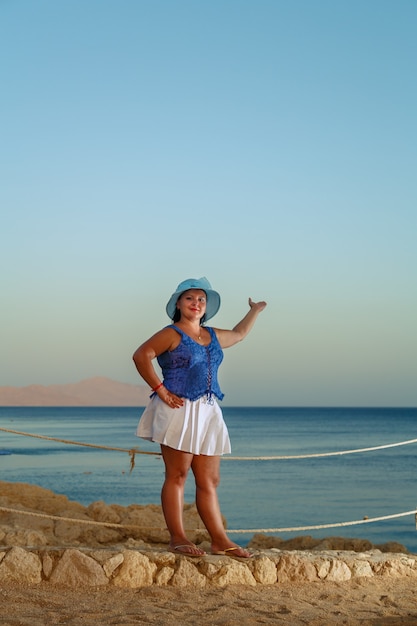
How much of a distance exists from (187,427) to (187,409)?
4.3 inches

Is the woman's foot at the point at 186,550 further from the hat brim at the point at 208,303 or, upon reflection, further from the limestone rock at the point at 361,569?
the hat brim at the point at 208,303

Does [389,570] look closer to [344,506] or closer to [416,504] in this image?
[344,506]

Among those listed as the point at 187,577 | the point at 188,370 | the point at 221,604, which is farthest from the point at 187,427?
the point at 221,604

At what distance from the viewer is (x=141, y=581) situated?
Result: 5016 mm

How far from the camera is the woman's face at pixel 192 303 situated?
5305 mm

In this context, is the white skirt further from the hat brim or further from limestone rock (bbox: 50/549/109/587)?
limestone rock (bbox: 50/549/109/587)

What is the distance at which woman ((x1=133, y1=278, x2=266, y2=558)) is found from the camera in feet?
16.8

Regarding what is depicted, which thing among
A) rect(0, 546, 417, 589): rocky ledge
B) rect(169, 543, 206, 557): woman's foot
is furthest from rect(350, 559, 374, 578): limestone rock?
rect(169, 543, 206, 557): woman's foot

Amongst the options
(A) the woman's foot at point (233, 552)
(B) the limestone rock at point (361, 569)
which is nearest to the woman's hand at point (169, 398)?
(A) the woman's foot at point (233, 552)

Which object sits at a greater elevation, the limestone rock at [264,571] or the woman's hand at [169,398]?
the woman's hand at [169,398]

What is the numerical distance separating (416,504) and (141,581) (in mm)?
16022

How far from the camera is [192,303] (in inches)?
209

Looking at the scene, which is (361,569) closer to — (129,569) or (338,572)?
(338,572)

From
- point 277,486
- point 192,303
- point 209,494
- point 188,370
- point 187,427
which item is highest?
point 192,303
